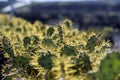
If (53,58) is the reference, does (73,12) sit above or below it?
below

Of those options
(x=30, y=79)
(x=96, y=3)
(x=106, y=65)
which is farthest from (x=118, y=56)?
(x=96, y=3)

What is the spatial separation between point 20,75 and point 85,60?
0.93 meters

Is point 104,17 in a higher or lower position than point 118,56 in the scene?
lower

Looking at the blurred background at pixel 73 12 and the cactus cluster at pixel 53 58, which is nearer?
the cactus cluster at pixel 53 58

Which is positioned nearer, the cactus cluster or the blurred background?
the cactus cluster

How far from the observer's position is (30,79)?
4922 mm

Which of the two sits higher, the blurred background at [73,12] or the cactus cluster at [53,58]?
the cactus cluster at [53,58]

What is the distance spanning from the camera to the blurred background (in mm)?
26416

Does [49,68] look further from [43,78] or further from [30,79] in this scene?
[30,79]

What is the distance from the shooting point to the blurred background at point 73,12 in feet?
86.7

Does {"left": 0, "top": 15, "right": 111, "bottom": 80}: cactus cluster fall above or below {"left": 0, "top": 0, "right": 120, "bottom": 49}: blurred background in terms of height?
above

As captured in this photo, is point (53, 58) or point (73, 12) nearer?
point (53, 58)

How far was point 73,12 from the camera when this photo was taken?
31.0 meters

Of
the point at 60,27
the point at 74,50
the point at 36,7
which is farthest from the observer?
the point at 36,7
